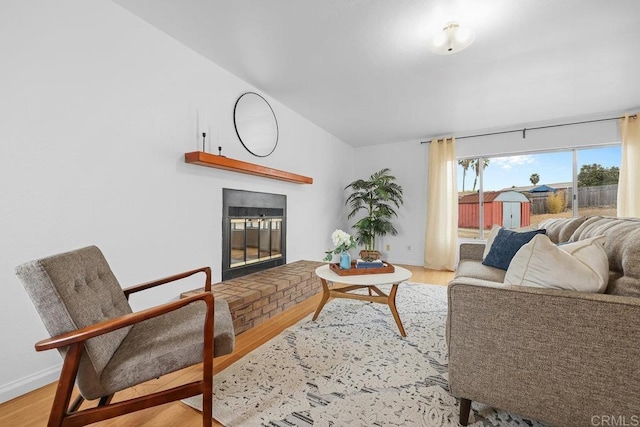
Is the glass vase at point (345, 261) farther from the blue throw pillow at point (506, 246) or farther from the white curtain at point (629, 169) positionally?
the white curtain at point (629, 169)

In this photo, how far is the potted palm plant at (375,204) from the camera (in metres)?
4.48

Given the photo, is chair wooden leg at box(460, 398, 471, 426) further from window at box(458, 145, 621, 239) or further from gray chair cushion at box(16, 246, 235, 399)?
window at box(458, 145, 621, 239)

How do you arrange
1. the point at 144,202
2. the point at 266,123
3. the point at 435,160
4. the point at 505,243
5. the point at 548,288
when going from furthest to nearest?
the point at 435,160 → the point at 266,123 → the point at 505,243 → the point at 144,202 → the point at 548,288

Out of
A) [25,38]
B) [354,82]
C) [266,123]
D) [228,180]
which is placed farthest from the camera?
[266,123]

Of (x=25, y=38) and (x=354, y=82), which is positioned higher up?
(x=354, y=82)

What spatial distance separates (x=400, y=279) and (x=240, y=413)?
4.34 ft

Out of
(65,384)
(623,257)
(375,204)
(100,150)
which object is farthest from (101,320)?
(375,204)

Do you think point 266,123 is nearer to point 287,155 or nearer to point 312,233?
point 287,155

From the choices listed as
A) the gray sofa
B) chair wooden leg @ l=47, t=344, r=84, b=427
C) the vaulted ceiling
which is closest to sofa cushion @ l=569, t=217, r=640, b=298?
the gray sofa

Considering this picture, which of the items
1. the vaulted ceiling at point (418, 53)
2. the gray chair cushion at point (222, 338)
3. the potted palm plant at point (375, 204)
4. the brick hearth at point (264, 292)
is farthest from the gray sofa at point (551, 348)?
the potted palm plant at point (375, 204)

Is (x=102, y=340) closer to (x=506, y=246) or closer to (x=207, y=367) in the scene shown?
(x=207, y=367)

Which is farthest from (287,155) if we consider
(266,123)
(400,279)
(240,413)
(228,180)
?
(240,413)

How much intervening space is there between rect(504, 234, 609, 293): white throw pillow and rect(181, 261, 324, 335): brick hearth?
1767 millimetres

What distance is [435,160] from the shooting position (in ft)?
Result: 14.6
